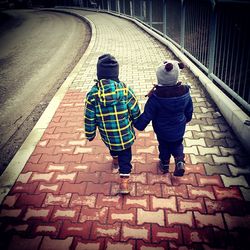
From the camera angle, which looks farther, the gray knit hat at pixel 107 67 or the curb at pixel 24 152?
the curb at pixel 24 152

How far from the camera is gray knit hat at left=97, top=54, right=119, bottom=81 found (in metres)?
2.44

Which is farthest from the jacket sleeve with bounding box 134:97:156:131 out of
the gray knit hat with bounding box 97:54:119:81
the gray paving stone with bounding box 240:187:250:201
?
the gray paving stone with bounding box 240:187:250:201

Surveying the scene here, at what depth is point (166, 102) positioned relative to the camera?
2590mm

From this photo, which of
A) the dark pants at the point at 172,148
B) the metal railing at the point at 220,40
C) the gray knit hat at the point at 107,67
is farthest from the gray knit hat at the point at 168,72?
the metal railing at the point at 220,40

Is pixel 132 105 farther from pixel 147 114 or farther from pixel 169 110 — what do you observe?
pixel 169 110

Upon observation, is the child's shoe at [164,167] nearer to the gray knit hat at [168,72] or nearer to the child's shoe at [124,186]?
the child's shoe at [124,186]

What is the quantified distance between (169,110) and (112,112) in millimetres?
590

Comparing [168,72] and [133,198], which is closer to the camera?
[168,72]

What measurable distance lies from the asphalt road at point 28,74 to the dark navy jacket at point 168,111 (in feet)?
7.49

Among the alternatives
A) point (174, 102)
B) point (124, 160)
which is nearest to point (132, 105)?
point (174, 102)

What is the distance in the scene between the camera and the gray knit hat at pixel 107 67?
2.44 m

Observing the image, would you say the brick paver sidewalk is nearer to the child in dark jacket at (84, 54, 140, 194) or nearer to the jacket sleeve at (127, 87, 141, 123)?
the child in dark jacket at (84, 54, 140, 194)

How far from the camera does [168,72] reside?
249 cm

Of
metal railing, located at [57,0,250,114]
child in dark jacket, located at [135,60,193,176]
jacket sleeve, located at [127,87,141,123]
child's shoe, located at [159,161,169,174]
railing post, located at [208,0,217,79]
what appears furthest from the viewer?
railing post, located at [208,0,217,79]
